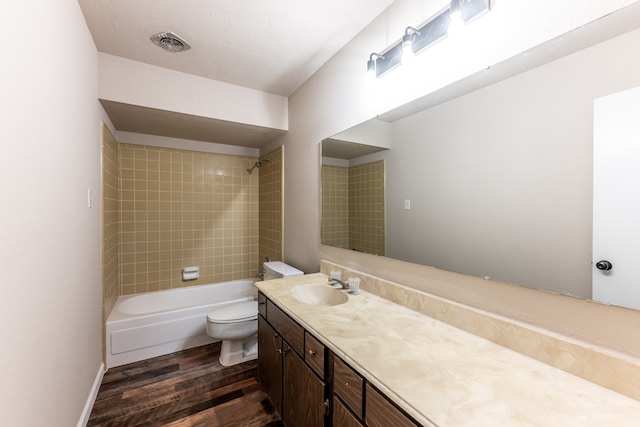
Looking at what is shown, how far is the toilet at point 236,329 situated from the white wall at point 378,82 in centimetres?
57

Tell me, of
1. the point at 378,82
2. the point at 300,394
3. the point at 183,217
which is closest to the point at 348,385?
the point at 300,394

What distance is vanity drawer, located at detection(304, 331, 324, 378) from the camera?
117 centimetres

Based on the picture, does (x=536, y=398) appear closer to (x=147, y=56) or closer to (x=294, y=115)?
(x=294, y=115)

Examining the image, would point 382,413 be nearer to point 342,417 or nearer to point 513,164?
point 342,417

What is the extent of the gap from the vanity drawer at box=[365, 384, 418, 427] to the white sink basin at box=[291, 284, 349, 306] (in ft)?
2.87

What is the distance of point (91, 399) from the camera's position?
5.93ft

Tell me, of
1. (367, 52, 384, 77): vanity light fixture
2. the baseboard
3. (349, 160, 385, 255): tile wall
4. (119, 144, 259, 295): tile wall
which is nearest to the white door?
(349, 160, 385, 255): tile wall

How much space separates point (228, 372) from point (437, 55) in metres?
2.65

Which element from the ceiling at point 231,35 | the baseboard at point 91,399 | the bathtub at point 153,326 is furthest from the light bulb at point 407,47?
the baseboard at point 91,399

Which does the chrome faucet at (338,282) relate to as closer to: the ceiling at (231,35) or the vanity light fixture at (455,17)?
the vanity light fixture at (455,17)

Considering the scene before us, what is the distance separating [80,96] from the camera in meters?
1.62

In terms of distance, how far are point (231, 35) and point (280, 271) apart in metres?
1.84

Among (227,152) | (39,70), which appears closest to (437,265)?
(39,70)

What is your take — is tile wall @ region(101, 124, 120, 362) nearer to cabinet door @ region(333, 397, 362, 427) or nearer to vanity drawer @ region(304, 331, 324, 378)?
vanity drawer @ region(304, 331, 324, 378)
